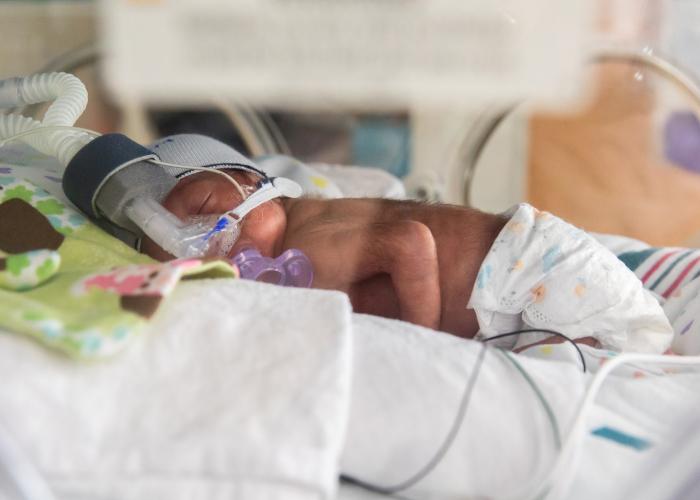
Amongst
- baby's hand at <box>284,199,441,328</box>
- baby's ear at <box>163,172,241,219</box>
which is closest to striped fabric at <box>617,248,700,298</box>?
baby's hand at <box>284,199,441,328</box>

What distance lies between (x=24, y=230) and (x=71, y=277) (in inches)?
7.4

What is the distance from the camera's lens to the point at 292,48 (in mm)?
601

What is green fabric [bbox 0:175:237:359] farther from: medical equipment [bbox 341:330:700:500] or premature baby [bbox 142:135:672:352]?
medical equipment [bbox 341:330:700:500]

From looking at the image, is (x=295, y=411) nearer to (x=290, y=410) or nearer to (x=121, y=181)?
(x=290, y=410)

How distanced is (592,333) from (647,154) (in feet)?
2.22

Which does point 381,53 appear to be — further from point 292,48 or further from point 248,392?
point 248,392

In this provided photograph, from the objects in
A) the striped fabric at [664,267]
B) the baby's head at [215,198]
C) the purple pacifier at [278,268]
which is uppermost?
the baby's head at [215,198]

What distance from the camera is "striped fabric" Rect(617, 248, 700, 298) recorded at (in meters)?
1.39

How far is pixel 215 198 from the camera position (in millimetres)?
1285

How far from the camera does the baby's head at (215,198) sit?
122 cm

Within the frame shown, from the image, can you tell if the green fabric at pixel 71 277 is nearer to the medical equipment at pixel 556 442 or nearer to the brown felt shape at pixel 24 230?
the brown felt shape at pixel 24 230

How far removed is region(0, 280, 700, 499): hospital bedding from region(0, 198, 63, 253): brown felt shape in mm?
269

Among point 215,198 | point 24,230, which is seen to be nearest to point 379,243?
point 215,198

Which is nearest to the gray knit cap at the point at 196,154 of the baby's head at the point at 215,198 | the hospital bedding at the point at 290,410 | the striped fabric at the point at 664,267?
the baby's head at the point at 215,198
